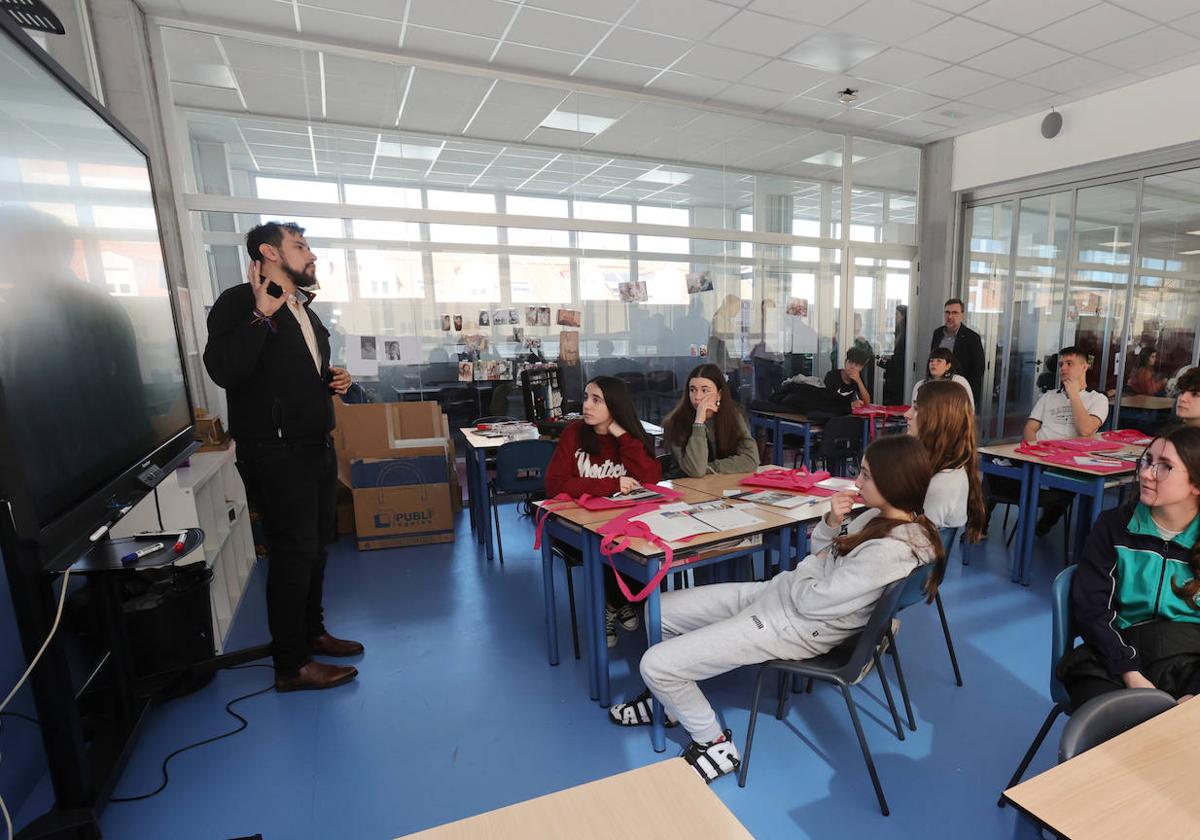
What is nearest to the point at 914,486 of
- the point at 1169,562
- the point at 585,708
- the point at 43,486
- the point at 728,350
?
the point at 1169,562

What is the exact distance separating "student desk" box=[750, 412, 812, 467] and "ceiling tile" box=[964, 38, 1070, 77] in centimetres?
308

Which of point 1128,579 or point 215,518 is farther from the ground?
point 1128,579

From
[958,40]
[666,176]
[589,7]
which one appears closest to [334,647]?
[589,7]

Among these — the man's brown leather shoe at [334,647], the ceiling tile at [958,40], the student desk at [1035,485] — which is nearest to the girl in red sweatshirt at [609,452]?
the man's brown leather shoe at [334,647]

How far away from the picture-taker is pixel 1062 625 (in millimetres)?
1613

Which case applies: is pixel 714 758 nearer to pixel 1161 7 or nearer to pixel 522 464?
pixel 522 464

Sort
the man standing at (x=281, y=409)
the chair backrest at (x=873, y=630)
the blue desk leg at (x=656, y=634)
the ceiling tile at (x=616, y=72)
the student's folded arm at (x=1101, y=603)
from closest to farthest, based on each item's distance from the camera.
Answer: the student's folded arm at (x=1101, y=603) < the chair backrest at (x=873, y=630) < the blue desk leg at (x=656, y=634) < the man standing at (x=281, y=409) < the ceiling tile at (x=616, y=72)

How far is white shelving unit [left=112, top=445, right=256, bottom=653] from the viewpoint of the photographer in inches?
100

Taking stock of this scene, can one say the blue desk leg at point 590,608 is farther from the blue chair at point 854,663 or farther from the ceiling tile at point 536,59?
the ceiling tile at point 536,59

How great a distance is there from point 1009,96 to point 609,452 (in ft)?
18.0

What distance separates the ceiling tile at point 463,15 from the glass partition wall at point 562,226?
0.63 meters

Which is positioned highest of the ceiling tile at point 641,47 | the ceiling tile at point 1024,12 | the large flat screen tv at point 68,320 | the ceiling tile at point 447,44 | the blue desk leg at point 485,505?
the ceiling tile at point 447,44

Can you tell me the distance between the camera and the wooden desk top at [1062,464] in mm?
2990

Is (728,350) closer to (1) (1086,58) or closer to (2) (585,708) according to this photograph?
(1) (1086,58)
